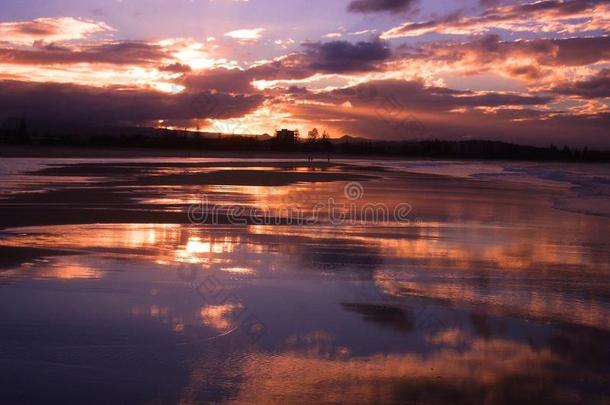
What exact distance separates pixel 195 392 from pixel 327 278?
4.37m

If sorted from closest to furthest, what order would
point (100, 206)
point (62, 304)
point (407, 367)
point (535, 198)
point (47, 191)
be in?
point (407, 367) < point (62, 304) < point (100, 206) < point (47, 191) < point (535, 198)

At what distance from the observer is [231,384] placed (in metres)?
5.10

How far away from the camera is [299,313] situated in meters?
7.22

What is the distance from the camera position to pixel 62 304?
24.0 ft

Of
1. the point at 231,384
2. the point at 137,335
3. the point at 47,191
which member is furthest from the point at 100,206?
the point at 231,384

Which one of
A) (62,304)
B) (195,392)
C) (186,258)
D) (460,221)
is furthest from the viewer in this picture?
(460,221)

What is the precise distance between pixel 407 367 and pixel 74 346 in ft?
10.1

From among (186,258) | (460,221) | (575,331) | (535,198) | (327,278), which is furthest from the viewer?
(535,198)

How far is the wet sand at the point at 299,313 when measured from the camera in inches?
203

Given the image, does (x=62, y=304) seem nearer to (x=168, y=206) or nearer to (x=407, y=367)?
(x=407, y=367)

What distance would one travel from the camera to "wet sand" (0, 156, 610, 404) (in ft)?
16.9

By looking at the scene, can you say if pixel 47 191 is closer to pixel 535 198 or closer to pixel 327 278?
pixel 327 278

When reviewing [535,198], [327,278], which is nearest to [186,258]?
[327,278]

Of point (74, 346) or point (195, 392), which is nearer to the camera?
point (195, 392)
